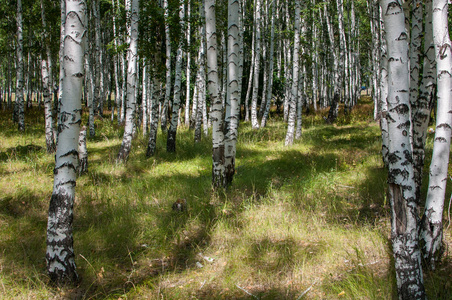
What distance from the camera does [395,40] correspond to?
2.63 m

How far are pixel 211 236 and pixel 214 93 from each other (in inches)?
111

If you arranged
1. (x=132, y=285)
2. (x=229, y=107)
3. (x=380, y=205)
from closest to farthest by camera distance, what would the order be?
(x=132, y=285), (x=380, y=205), (x=229, y=107)

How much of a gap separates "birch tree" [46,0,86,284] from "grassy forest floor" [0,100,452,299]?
30 centimetres

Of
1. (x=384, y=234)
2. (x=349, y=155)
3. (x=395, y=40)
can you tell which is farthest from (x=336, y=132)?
(x=395, y=40)

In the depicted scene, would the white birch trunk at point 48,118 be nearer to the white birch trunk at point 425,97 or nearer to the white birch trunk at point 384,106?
the white birch trunk at point 384,106

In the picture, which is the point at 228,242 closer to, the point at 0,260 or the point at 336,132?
the point at 0,260

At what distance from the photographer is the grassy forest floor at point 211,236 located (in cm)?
328

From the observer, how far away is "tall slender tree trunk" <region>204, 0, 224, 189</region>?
18.9 feet

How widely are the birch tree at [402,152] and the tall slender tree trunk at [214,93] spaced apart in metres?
3.60

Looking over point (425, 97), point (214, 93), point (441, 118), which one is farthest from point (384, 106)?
point (214, 93)

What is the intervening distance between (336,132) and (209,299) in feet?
38.9

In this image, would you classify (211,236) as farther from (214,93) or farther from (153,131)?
(153,131)

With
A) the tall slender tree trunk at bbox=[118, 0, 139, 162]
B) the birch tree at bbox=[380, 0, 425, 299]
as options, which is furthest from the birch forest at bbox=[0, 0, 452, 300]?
the tall slender tree trunk at bbox=[118, 0, 139, 162]

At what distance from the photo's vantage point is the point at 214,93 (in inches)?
234
